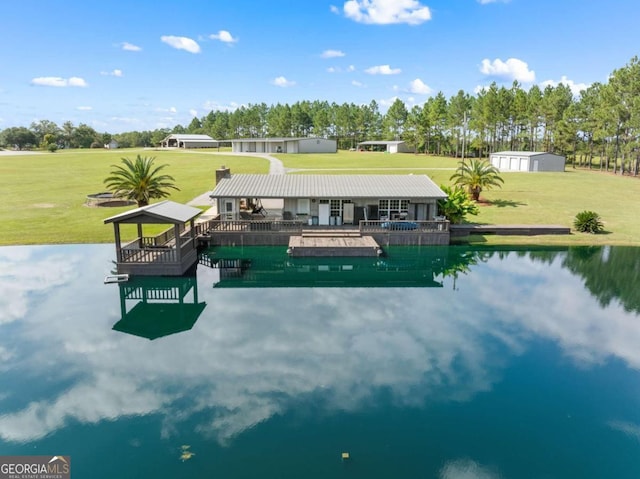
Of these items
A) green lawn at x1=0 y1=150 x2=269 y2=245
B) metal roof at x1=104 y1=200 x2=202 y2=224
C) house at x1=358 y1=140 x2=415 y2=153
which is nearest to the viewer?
metal roof at x1=104 y1=200 x2=202 y2=224

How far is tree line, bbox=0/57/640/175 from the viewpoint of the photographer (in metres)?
64.9

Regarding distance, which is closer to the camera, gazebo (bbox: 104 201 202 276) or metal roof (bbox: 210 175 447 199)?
gazebo (bbox: 104 201 202 276)

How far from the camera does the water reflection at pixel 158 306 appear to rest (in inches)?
683

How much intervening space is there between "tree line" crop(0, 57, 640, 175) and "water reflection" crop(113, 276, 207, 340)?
63165mm

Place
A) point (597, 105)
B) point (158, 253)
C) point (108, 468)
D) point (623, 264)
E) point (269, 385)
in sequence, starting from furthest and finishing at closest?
point (597, 105), point (623, 264), point (158, 253), point (269, 385), point (108, 468)

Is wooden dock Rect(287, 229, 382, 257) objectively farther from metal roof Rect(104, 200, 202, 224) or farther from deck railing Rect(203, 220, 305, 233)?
metal roof Rect(104, 200, 202, 224)

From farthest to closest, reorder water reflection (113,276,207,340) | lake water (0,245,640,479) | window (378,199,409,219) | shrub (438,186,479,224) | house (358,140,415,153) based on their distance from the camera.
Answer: house (358,140,415,153) < shrub (438,186,479,224) < window (378,199,409,219) < water reflection (113,276,207,340) < lake water (0,245,640,479)

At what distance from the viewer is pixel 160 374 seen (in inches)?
536

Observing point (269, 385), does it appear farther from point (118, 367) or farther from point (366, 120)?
point (366, 120)

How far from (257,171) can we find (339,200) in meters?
29.5

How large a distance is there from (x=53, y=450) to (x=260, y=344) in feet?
21.9

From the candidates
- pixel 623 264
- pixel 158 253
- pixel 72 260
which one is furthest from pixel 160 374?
pixel 623 264

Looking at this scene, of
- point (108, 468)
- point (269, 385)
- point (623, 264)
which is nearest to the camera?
point (108, 468)

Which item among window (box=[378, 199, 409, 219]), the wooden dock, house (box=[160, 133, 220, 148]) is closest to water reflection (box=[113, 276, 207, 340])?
the wooden dock
